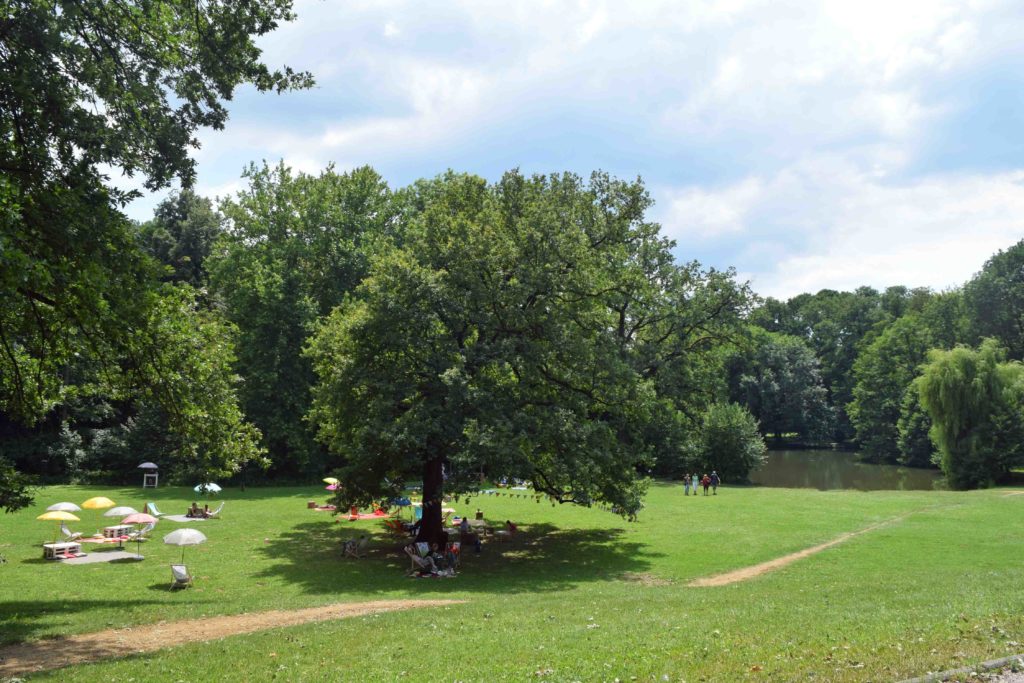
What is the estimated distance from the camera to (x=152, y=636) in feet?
46.3

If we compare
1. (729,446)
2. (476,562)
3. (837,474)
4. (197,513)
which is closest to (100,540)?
(197,513)

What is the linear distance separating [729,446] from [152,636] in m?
45.9

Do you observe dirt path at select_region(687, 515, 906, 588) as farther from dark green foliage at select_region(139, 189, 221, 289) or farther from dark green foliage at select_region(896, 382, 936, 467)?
dark green foliage at select_region(139, 189, 221, 289)

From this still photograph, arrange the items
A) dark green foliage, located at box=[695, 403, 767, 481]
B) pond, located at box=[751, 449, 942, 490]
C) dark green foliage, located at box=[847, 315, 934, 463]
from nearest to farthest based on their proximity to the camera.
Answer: dark green foliage, located at box=[695, 403, 767, 481] < pond, located at box=[751, 449, 942, 490] < dark green foliage, located at box=[847, 315, 934, 463]

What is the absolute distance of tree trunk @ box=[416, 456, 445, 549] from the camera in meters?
25.6

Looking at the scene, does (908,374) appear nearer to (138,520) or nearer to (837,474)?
(837,474)

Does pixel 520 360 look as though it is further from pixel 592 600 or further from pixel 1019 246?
pixel 1019 246

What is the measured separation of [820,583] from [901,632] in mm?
8335

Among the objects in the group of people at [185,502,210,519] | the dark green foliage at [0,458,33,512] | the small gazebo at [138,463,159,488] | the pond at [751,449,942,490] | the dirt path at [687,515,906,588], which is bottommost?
the pond at [751,449,942,490]

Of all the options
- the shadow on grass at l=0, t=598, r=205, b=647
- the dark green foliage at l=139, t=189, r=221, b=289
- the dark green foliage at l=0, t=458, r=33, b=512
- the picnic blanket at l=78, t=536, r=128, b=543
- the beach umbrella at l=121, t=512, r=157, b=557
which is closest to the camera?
the shadow on grass at l=0, t=598, r=205, b=647

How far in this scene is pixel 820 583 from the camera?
1948 centimetres

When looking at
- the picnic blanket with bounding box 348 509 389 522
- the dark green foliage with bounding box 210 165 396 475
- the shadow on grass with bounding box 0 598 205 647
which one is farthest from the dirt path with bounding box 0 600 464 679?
the dark green foliage with bounding box 210 165 396 475

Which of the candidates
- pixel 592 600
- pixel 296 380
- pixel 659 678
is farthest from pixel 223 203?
pixel 659 678

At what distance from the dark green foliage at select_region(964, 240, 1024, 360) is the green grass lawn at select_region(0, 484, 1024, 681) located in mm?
48404
